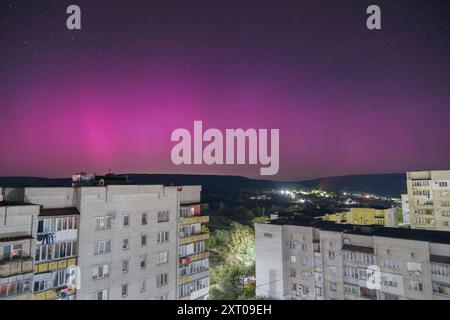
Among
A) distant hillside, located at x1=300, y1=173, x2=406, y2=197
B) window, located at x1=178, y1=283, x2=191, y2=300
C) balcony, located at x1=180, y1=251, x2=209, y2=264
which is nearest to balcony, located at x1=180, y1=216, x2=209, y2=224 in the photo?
balcony, located at x1=180, y1=251, x2=209, y2=264

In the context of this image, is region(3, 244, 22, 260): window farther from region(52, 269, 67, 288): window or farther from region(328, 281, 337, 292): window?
region(328, 281, 337, 292): window

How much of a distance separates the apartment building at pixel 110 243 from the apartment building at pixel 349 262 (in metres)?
5.61

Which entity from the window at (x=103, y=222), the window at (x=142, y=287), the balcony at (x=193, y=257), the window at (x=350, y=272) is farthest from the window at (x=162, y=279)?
the window at (x=350, y=272)

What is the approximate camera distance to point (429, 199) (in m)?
23.5

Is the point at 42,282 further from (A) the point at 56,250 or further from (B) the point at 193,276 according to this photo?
(B) the point at 193,276

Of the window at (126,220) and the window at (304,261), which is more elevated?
the window at (126,220)

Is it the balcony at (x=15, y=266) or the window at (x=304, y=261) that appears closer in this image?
the balcony at (x=15, y=266)

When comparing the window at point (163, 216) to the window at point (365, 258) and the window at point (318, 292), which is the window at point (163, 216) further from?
the window at point (318, 292)

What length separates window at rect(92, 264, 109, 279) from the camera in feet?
30.5

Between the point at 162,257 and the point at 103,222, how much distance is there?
8.46 feet

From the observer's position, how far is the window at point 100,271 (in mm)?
9305

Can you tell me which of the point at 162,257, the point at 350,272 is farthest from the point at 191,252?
the point at 350,272

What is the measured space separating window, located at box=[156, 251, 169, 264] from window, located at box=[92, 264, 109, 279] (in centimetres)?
186

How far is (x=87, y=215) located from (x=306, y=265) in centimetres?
1056
